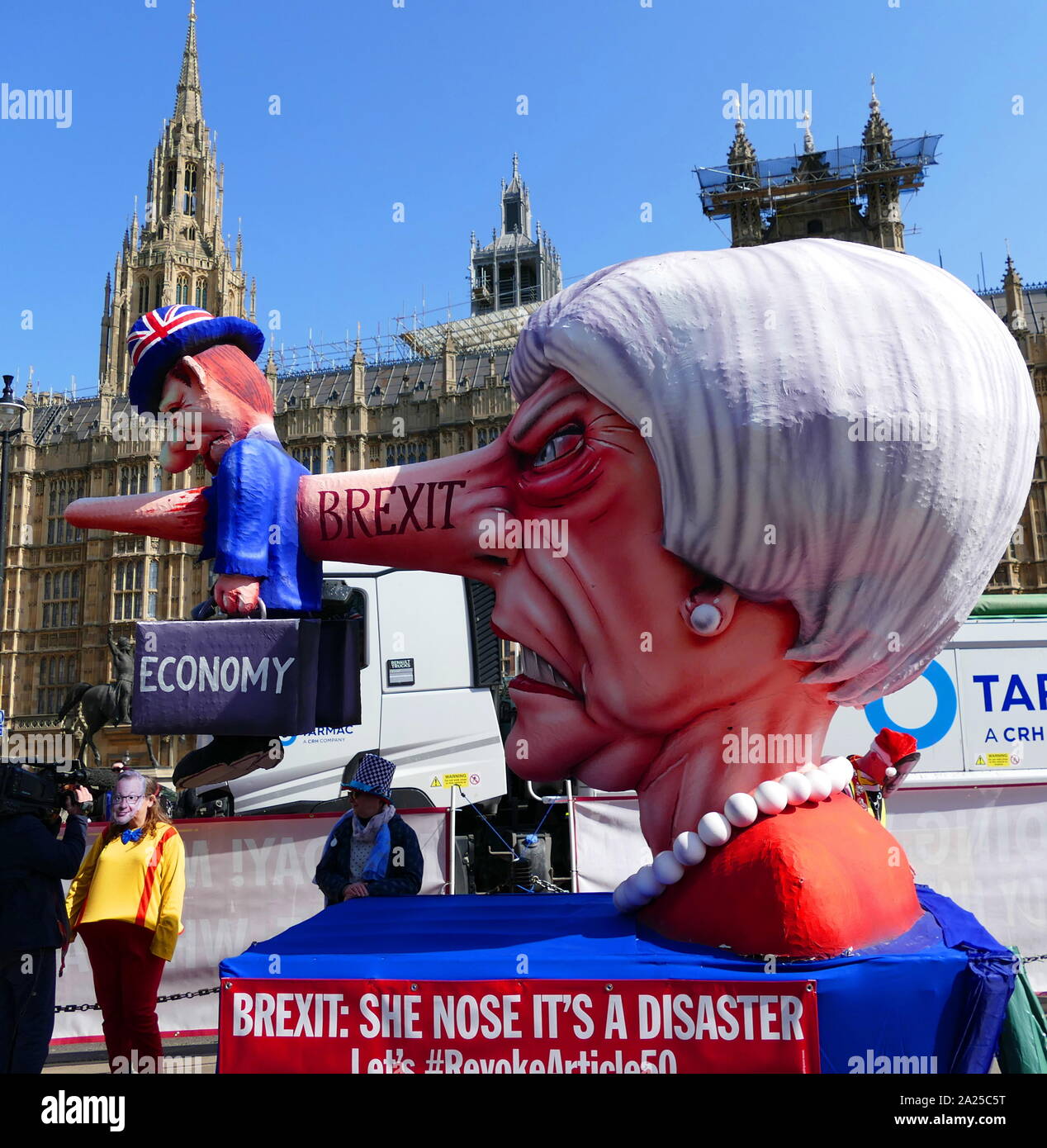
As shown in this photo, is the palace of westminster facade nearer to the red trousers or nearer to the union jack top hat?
the red trousers

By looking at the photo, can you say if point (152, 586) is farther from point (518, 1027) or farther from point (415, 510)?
point (518, 1027)

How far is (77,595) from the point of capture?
1549 inches

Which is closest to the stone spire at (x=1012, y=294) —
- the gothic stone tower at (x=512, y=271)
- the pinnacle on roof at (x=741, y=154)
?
the pinnacle on roof at (x=741, y=154)

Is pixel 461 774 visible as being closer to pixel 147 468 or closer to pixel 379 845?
pixel 379 845

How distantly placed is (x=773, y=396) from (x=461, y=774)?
8538 millimetres

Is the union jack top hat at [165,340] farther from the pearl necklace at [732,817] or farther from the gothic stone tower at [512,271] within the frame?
the gothic stone tower at [512,271]

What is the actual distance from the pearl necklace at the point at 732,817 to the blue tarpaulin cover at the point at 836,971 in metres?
0.12

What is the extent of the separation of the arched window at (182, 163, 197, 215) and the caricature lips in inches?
2044

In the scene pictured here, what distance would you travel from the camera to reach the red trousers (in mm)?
4461

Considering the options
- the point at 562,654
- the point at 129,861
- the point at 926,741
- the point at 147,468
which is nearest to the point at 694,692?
the point at 562,654

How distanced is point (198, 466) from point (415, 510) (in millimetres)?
30963

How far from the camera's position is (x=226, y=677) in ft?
7.92

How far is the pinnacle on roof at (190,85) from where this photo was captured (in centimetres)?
5053
